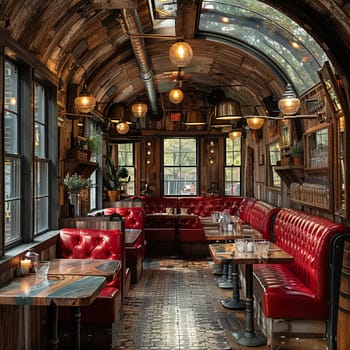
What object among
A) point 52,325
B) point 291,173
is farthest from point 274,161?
point 52,325

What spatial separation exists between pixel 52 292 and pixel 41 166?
2712 millimetres

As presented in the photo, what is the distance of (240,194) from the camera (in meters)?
12.9

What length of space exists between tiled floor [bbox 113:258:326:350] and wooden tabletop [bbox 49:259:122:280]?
1033mm

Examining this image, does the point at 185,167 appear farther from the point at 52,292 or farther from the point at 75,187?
the point at 52,292

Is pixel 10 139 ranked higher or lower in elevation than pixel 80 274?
higher

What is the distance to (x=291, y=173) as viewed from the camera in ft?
24.0

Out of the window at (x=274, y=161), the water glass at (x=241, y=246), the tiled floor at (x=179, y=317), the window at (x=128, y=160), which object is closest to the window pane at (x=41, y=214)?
the tiled floor at (x=179, y=317)

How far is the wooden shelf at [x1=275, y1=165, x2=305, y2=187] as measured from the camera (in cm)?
696

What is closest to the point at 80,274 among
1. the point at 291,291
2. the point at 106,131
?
the point at 291,291

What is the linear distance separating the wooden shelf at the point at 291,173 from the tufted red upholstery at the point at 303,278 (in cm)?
109

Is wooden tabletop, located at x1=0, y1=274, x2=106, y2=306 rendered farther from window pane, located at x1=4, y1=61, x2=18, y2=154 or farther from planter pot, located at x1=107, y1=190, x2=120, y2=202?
planter pot, located at x1=107, y1=190, x2=120, y2=202

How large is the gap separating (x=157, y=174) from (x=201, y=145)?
1.44m

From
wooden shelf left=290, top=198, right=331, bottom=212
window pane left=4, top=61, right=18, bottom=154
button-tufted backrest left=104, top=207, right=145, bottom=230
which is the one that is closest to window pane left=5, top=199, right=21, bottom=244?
window pane left=4, top=61, right=18, bottom=154

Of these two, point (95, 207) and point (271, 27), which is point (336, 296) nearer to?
point (271, 27)
